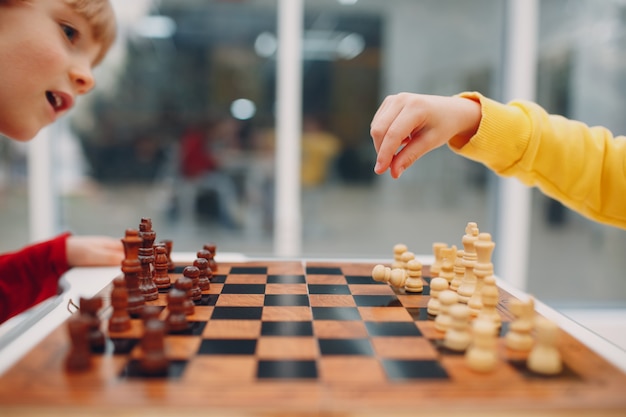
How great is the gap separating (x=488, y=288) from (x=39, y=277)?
1.04m

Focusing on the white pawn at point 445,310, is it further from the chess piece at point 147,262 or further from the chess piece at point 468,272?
the chess piece at point 147,262

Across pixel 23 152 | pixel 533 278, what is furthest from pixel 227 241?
pixel 533 278

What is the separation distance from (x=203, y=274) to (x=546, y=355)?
2.00ft

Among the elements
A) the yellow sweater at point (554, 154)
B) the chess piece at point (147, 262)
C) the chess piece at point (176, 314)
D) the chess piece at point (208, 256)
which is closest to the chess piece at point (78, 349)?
the chess piece at point (176, 314)

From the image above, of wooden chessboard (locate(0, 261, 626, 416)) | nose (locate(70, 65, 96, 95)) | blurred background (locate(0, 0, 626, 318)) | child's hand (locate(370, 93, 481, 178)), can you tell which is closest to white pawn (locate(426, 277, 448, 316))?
wooden chessboard (locate(0, 261, 626, 416))

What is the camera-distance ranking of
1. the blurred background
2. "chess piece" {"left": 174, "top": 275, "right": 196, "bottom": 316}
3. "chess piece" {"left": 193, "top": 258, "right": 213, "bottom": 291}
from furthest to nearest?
the blurred background, "chess piece" {"left": 193, "top": 258, "right": 213, "bottom": 291}, "chess piece" {"left": 174, "top": 275, "right": 196, "bottom": 316}

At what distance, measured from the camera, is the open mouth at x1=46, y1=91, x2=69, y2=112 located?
107 centimetres

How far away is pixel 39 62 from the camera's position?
971 mm

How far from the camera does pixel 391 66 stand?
3.36 metres

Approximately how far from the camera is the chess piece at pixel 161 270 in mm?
922

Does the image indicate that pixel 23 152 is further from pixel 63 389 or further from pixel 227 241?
pixel 63 389

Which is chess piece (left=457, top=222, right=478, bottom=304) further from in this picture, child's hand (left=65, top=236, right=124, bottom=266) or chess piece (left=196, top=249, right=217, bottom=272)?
child's hand (left=65, top=236, right=124, bottom=266)

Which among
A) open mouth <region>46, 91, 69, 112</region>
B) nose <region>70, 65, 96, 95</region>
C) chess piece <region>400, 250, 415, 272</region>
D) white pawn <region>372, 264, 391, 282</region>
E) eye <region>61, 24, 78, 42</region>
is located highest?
eye <region>61, 24, 78, 42</region>

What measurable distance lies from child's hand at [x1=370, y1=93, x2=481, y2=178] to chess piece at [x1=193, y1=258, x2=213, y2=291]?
0.39 m
